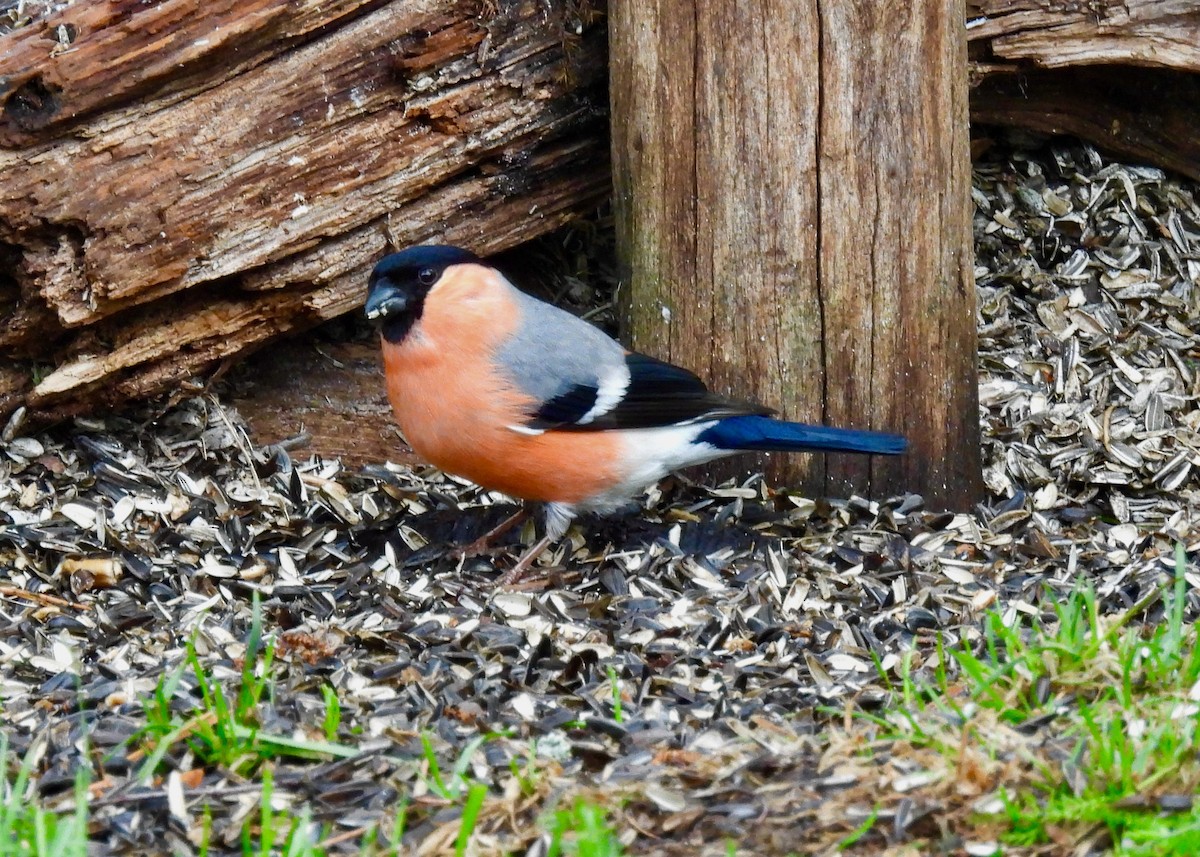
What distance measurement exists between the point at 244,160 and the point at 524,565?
1.66 metres

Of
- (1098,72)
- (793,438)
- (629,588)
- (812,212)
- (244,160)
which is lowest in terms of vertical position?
(629,588)

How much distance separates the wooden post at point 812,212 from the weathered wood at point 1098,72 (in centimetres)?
85

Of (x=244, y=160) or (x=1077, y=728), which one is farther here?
(x=244, y=160)

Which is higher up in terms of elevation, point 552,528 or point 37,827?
point 37,827

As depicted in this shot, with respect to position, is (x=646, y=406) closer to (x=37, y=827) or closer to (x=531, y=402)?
(x=531, y=402)

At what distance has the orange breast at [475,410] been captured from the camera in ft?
16.0

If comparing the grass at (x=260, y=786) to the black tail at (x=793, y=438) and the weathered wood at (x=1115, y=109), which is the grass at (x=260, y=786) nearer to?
the black tail at (x=793, y=438)

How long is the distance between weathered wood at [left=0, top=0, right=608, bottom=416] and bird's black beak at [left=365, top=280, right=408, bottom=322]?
0.45m

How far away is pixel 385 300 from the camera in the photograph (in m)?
4.88

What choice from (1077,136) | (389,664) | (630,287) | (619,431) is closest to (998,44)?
(1077,136)

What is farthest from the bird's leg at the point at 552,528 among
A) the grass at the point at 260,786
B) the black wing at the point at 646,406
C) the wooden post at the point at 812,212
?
the grass at the point at 260,786

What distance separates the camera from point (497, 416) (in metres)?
4.86

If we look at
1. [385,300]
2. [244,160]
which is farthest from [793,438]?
[244,160]

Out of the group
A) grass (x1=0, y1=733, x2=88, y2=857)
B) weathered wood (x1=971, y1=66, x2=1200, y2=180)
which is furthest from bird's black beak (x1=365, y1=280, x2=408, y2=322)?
weathered wood (x1=971, y1=66, x2=1200, y2=180)
